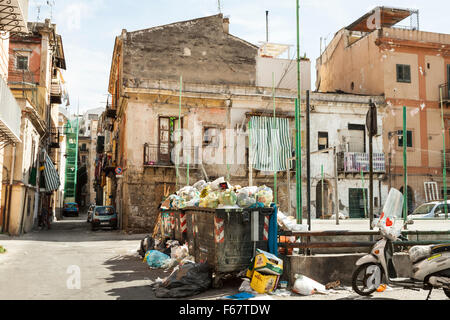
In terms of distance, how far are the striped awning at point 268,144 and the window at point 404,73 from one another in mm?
7833

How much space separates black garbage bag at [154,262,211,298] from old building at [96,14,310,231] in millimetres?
13055

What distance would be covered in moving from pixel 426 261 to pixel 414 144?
21.2 m

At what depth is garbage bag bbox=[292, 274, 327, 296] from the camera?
6730 millimetres

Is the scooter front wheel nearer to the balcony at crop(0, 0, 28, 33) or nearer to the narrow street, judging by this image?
the narrow street

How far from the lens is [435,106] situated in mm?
26125

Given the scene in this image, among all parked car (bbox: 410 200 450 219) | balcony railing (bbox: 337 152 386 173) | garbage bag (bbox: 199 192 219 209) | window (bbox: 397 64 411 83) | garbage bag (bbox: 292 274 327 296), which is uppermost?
window (bbox: 397 64 411 83)

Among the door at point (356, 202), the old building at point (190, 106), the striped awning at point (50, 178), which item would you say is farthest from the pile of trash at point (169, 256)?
the striped awning at point (50, 178)

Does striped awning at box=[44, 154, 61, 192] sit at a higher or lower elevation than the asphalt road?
higher

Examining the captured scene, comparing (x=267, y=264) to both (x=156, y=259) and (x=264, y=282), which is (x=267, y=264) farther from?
(x=156, y=259)

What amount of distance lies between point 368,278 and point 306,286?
3.03 feet

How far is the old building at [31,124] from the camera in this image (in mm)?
19688

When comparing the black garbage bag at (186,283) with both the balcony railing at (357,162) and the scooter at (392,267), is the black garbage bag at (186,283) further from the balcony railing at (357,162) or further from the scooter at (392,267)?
the balcony railing at (357,162)

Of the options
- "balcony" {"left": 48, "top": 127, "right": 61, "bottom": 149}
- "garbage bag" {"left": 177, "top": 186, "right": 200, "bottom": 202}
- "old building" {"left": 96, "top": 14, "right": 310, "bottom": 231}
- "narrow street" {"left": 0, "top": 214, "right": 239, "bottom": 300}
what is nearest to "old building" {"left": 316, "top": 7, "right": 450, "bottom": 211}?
"old building" {"left": 96, "top": 14, "right": 310, "bottom": 231}
